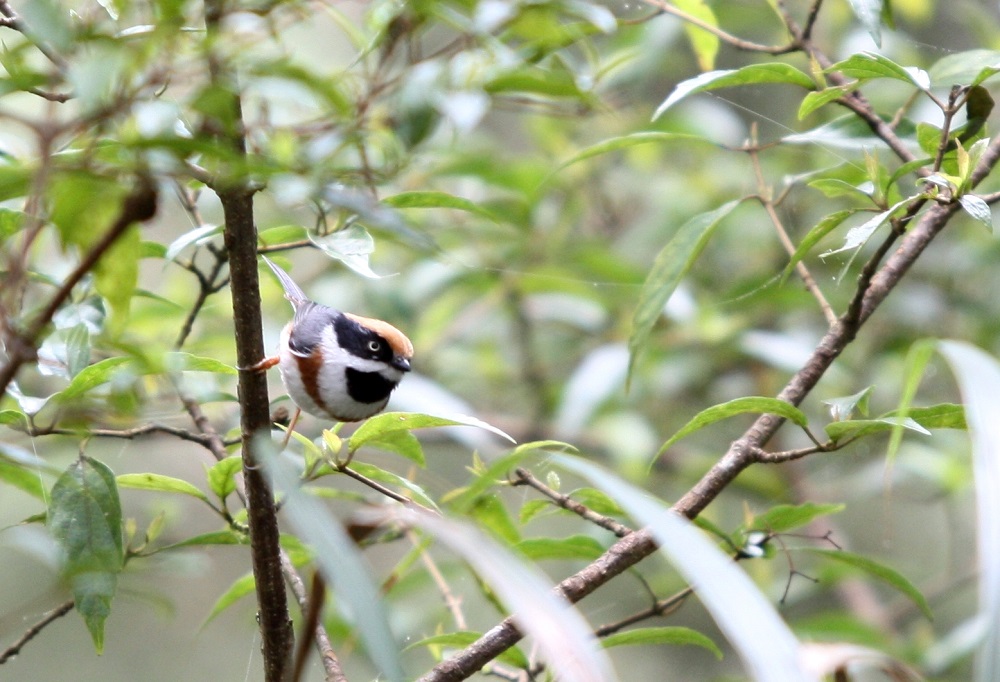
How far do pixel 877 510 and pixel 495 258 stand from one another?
220 centimetres

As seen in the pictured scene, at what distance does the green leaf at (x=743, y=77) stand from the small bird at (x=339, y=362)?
94cm

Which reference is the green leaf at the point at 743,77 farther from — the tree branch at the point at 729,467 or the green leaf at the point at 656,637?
the green leaf at the point at 656,637

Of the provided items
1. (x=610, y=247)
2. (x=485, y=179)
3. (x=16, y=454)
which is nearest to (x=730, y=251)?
(x=610, y=247)

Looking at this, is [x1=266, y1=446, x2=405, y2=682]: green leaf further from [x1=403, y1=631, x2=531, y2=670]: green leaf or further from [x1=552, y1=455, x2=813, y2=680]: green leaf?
[x1=403, y1=631, x2=531, y2=670]: green leaf

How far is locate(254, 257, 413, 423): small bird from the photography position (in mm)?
2189

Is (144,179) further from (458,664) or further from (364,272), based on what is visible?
(458,664)

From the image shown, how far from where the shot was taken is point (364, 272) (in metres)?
1.29

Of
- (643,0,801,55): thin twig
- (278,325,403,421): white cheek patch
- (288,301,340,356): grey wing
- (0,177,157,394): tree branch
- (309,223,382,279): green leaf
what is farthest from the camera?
(288,301,340,356): grey wing

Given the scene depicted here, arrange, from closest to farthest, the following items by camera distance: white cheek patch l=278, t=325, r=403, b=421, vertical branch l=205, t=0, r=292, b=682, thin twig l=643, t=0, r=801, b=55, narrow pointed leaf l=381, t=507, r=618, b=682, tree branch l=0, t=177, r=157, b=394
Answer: narrow pointed leaf l=381, t=507, r=618, b=682
tree branch l=0, t=177, r=157, b=394
vertical branch l=205, t=0, r=292, b=682
thin twig l=643, t=0, r=801, b=55
white cheek patch l=278, t=325, r=403, b=421

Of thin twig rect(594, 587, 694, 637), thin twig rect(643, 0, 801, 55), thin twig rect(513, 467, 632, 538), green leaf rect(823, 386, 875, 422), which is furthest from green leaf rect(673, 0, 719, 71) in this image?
thin twig rect(594, 587, 694, 637)

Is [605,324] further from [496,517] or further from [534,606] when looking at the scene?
[534,606]

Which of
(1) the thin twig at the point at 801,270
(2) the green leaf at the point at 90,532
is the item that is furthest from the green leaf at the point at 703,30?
(2) the green leaf at the point at 90,532

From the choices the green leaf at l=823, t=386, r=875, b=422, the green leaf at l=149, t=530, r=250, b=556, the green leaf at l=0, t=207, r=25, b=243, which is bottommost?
the green leaf at l=149, t=530, r=250, b=556

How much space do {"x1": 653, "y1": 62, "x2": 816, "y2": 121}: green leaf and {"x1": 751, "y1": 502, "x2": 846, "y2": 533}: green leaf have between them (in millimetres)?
651
